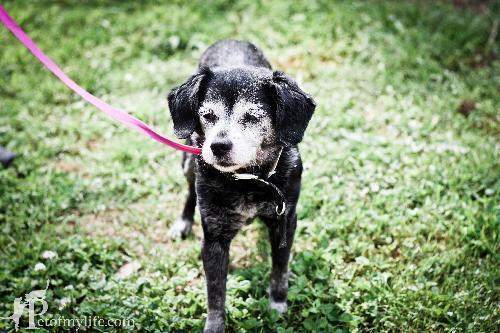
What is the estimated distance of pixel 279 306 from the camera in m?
3.40

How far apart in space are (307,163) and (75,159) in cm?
242

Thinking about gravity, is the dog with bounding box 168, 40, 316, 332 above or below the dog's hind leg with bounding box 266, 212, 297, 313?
above

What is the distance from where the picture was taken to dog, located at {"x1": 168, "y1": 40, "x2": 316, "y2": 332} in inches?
106

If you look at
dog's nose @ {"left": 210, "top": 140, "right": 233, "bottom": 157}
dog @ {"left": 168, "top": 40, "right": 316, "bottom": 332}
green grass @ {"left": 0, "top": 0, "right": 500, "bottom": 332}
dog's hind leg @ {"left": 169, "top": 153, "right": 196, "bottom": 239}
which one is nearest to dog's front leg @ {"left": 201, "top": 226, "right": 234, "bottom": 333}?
dog @ {"left": 168, "top": 40, "right": 316, "bottom": 332}

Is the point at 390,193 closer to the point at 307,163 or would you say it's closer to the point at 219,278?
the point at 307,163

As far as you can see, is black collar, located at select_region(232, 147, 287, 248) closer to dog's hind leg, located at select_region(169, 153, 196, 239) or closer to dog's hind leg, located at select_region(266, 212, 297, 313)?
dog's hind leg, located at select_region(266, 212, 297, 313)

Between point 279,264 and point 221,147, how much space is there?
113 centimetres

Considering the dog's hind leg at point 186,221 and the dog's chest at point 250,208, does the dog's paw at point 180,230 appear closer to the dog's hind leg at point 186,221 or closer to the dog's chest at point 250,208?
the dog's hind leg at point 186,221

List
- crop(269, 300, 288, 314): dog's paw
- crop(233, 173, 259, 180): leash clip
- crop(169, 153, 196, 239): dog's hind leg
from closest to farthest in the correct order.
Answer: crop(233, 173, 259, 180): leash clip → crop(269, 300, 288, 314): dog's paw → crop(169, 153, 196, 239): dog's hind leg

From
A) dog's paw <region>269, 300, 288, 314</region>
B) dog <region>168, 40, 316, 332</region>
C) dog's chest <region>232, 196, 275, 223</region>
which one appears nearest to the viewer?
dog <region>168, 40, 316, 332</region>

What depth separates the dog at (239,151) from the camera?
270cm

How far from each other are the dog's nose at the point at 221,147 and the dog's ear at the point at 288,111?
35 cm

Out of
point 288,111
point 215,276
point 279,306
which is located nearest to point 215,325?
point 215,276

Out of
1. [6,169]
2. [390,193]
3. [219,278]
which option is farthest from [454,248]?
[6,169]
